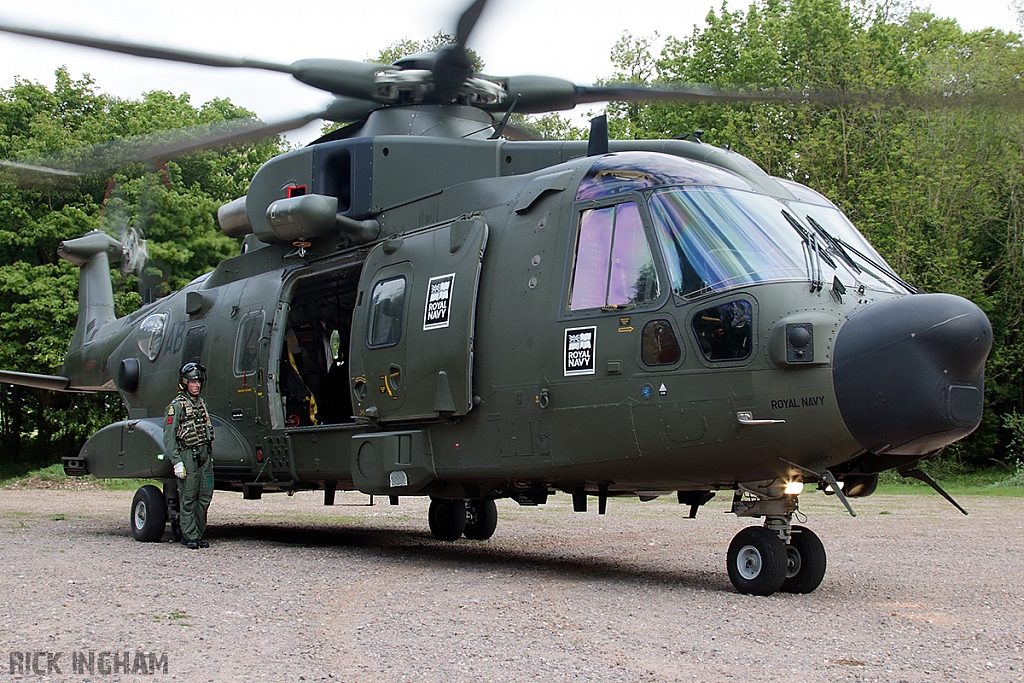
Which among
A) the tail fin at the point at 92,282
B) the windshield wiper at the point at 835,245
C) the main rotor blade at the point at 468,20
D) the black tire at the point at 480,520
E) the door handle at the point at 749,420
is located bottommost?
the black tire at the point at 480,520

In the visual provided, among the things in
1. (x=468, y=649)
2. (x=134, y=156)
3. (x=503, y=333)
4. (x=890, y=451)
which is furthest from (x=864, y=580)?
(x=134, y=156)

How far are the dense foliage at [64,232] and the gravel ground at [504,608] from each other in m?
14.3

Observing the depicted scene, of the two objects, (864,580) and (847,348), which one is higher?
(847,348)

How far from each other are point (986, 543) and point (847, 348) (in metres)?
5.99

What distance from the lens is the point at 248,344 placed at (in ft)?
35.1

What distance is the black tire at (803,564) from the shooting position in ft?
→ 23.2

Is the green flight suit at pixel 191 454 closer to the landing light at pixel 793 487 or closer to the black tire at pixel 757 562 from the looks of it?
the black tire at pixel 757 562

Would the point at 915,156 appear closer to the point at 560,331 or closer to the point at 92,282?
the point at 92,282

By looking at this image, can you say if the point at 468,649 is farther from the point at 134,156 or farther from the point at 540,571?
the point at 134,156

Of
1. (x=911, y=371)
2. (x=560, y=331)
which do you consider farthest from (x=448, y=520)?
(x=911, y=371)

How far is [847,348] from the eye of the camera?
6.27 metres

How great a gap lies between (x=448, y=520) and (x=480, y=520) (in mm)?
345

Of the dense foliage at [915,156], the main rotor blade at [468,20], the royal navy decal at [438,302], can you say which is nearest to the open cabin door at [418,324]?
the royal navy decal at [438,302]

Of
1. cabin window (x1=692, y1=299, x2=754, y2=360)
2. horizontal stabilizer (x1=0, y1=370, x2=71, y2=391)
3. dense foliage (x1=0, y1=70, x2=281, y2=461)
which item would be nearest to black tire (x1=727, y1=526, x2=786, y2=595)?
cabin window (x1=692, y1=299, x2=754, y2=360)
